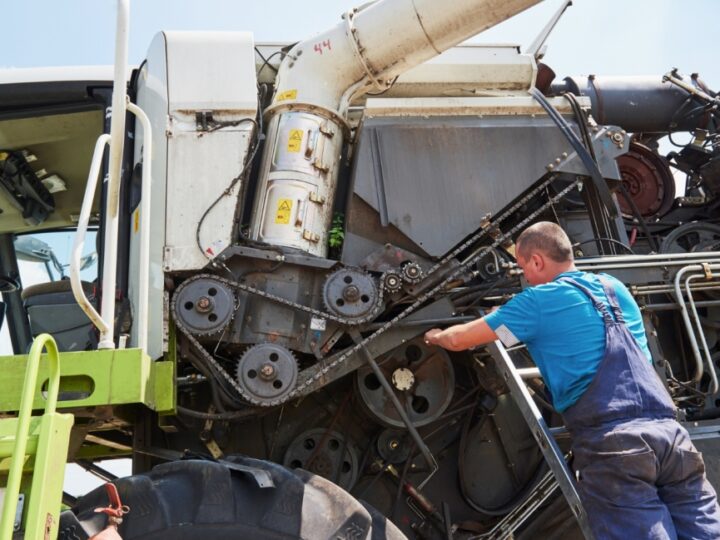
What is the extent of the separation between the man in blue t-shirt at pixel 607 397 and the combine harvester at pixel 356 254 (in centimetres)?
40

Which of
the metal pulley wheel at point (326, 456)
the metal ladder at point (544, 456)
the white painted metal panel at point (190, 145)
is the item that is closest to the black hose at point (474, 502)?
the metal ladder at point (544, 456)

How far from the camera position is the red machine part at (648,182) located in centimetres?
498

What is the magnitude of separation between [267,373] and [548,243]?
1.36m

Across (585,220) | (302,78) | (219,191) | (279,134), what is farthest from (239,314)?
(585,220)

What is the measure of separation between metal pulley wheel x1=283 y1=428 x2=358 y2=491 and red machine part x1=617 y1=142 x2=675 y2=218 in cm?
249

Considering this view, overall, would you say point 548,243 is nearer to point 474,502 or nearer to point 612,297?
point 612,297

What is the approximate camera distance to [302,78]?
3.97m

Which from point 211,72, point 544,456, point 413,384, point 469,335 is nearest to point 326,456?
point 413,384

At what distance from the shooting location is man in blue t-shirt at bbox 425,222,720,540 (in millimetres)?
2514

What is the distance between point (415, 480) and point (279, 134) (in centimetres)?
193

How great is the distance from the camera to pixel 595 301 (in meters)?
2.81

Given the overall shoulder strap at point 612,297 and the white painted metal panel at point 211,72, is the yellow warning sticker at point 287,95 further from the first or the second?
the overall shoulder strap at point 612,297

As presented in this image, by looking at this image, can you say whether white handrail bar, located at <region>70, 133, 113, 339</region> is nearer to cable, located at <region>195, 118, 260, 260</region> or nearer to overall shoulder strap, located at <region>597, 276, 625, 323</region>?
cable, located at <region>195, 118, 260, 260</region>

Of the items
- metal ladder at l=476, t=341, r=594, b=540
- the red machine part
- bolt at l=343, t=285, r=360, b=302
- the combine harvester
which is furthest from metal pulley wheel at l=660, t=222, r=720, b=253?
bolt at l=343, t=285, r=360, b=302
